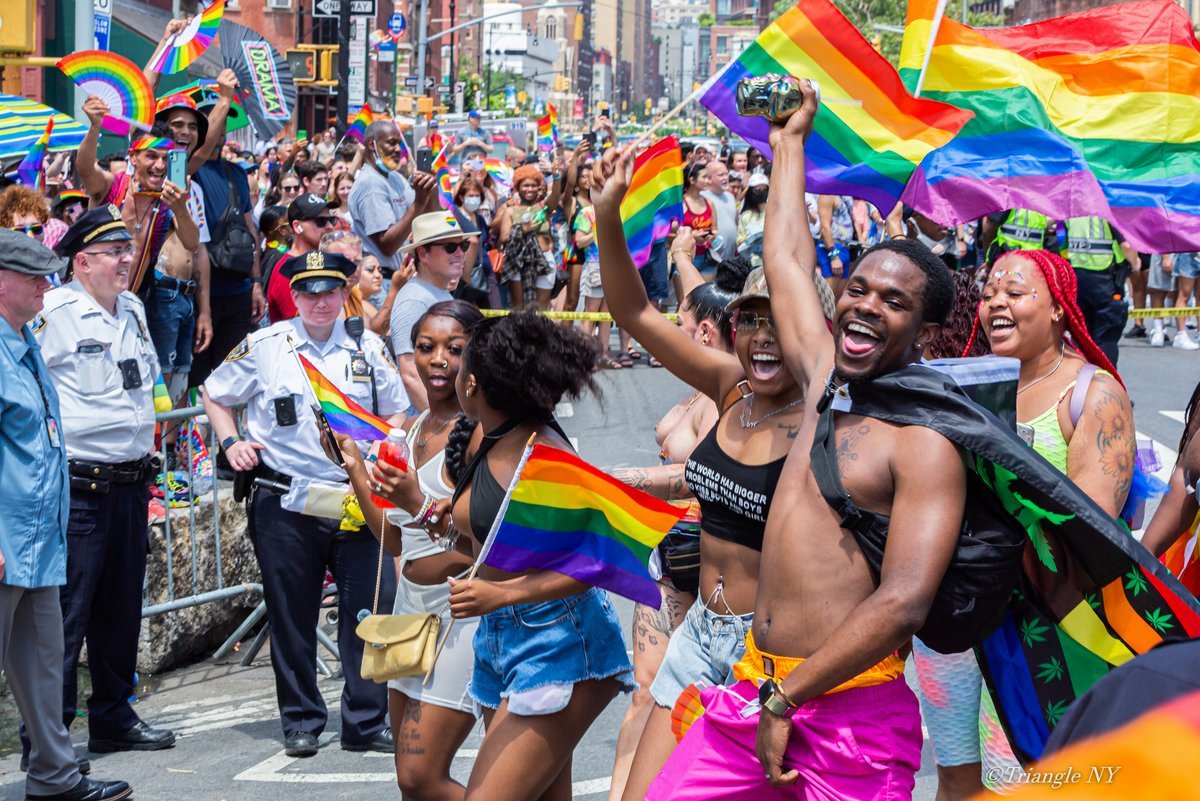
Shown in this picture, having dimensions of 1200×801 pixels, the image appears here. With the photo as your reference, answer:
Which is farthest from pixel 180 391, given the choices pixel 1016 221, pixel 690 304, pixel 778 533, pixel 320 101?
pixel 320 101

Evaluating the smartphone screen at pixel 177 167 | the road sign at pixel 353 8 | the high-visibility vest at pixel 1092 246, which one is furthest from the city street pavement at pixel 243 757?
the road sign at pixel 353 8

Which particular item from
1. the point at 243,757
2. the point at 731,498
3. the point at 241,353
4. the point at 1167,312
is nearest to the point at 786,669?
the point at 731,498

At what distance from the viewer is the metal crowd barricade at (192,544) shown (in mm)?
7148

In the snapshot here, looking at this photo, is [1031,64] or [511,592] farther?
[1031,64]

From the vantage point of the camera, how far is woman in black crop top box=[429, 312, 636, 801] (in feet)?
13.9

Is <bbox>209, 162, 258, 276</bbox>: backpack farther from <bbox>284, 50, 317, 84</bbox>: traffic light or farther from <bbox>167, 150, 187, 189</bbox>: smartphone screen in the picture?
<bbox>284, 50, 317, 84</bbox>: traffic light

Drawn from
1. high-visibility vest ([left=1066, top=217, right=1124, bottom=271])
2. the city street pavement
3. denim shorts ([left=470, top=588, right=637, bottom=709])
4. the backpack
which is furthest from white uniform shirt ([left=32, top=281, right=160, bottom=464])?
high-visibility vest ([left=1066, top=217, right=1124, bottom=271])

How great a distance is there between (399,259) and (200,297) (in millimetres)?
1537

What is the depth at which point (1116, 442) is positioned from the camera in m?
4.62

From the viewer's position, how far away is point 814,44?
5.50 metres

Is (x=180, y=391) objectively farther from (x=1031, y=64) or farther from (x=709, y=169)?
(x=709, y=169)

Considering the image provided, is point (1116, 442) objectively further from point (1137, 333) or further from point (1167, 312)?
point (1137, 333)

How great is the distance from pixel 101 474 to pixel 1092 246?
22.2 ft

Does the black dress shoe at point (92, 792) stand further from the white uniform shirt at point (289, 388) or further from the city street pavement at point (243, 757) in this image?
the white uniform shirt at point (289, 388)
